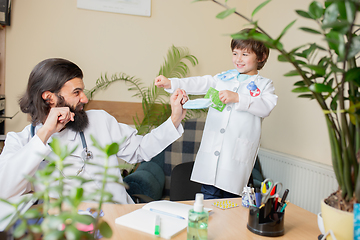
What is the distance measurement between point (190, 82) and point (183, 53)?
1.21m

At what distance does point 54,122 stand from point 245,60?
3.73 ft

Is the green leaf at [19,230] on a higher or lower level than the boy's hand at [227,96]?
lower

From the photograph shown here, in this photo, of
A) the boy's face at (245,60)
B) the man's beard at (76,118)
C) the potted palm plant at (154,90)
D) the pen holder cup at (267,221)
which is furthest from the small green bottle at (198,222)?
the potted palm plant at (154,90)

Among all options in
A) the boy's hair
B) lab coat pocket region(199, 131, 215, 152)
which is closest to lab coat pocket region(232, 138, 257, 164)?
lab coat pocket region(199, 131, 215, 152)

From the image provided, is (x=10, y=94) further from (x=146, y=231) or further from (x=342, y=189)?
(x=342, y=189)

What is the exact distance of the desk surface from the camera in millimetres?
925

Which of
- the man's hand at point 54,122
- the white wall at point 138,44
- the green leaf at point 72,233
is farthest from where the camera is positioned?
the white wall at point 138,44

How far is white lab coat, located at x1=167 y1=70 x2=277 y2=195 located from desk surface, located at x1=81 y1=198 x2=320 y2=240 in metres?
0.57

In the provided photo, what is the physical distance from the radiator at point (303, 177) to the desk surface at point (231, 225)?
107 centimetres

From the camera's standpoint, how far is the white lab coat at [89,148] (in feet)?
4.05

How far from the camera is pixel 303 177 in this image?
2.37m

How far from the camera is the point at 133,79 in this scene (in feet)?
9.78

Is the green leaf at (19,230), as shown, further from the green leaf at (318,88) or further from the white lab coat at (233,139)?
the white lab coat at (233,139)

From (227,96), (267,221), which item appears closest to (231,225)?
(267,221)
